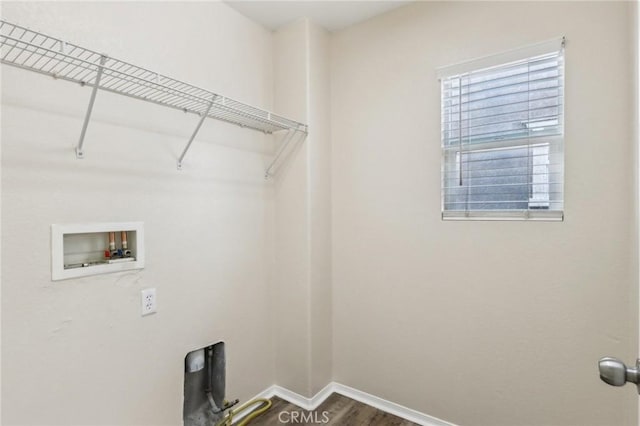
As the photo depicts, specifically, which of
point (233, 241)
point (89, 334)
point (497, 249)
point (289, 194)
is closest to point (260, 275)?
point (233, 241)

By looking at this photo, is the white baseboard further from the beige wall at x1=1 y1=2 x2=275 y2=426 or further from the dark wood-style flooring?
the beige wall at x1=1 y1=2 x2=275 y2=426

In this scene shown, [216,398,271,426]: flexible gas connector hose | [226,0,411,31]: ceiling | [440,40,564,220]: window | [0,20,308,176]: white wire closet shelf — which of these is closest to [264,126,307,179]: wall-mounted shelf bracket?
[0,20,308,176]: white wire closet shelf

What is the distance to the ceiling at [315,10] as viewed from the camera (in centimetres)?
205

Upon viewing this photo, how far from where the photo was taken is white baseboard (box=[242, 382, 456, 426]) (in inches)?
80.3

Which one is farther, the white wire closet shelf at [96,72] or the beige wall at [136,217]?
the beige wall at [136,217]

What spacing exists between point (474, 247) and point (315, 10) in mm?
1679

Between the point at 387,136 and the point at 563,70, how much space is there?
91 centimetres

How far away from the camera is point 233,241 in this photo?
211 cm

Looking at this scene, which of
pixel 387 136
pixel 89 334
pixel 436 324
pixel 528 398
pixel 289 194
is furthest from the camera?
pixel 289 194

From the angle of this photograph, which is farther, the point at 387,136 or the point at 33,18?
the point at 387,136

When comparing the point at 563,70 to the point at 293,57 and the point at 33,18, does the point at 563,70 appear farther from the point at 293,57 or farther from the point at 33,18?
the point at 33,18

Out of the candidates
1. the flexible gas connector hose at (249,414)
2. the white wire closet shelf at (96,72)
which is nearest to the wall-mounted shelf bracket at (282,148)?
the white wire closet shelf at (96,72)

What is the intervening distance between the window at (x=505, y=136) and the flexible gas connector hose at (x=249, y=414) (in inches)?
63.5

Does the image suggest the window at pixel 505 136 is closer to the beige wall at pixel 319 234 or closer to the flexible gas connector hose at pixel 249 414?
the beige wall at pixel 319 234
